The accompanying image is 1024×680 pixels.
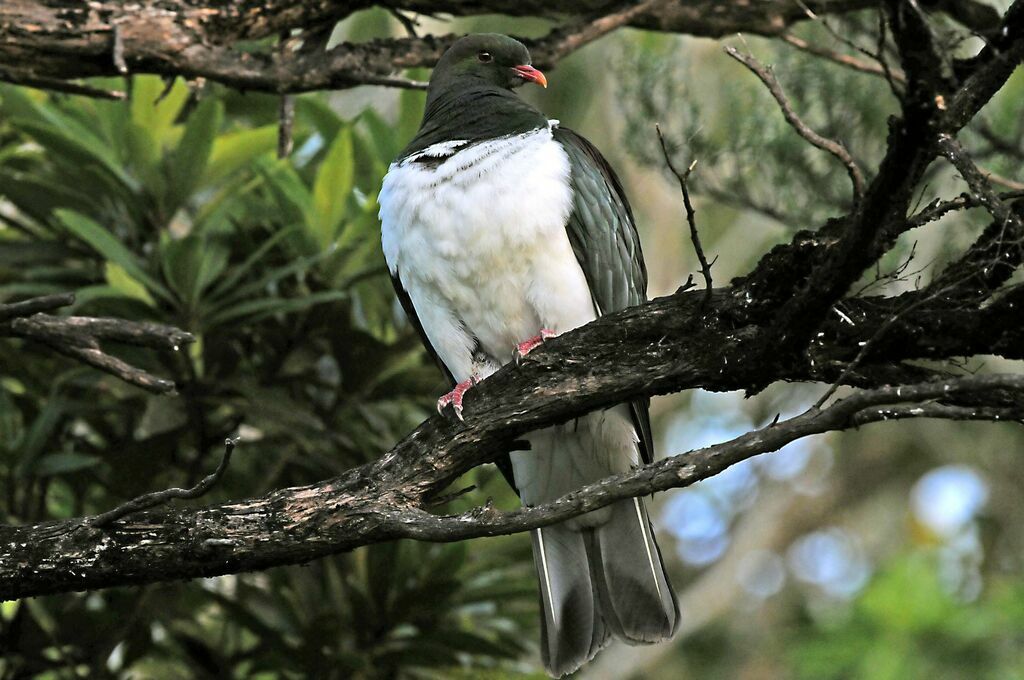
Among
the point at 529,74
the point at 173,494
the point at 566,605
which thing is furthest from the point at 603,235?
the point at 173,494

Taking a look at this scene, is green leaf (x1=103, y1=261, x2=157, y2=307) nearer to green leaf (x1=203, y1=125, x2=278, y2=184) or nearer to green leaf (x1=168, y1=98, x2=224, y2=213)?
green leaf (x1=168, y1=98, x2=224, y2=213)

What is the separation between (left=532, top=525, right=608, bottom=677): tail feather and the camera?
3184 millimetres

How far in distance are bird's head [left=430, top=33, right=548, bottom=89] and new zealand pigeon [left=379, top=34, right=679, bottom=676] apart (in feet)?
0.59

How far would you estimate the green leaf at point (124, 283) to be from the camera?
3477 millimetres

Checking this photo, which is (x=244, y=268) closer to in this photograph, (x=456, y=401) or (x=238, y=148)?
(x=238, y=148)

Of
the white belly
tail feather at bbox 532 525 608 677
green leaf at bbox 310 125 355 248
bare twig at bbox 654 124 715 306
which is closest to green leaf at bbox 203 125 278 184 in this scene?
green leaf at bbox 310 125 355 248

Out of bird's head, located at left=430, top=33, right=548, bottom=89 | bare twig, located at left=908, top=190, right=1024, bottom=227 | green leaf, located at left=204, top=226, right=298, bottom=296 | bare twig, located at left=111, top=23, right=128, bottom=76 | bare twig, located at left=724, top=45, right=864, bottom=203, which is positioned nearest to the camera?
bare twig, located at left=724, top=45, right=864, bottom=203

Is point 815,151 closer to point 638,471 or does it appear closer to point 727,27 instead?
point 727,27

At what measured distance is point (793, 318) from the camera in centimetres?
211

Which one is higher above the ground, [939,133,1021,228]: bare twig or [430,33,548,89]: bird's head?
[939,133,1021,228]: bare twig

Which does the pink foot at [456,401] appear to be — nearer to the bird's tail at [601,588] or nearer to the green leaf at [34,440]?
the bird's tail at [601,588]

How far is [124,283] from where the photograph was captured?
3.51 metres

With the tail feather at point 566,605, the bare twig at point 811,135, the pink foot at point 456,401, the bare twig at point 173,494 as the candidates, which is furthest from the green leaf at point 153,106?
the bare twig at point 811,135

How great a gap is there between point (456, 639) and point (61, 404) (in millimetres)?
1292
